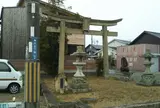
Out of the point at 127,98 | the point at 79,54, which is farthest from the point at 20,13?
the point at 127,98

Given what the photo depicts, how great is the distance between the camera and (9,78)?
12953 mm

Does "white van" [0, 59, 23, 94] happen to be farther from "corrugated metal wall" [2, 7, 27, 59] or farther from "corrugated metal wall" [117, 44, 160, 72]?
"corrugated metal wall" [117, 44, 160, 72]

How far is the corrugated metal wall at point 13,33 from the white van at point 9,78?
974cm

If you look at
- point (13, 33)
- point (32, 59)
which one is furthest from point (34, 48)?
point (13, 33)

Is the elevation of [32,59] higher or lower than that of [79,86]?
higher

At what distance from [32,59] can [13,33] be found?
1958 centimetres

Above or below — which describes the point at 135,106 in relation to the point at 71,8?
below

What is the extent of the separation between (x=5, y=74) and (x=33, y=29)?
29.9ft

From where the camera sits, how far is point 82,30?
739 inches

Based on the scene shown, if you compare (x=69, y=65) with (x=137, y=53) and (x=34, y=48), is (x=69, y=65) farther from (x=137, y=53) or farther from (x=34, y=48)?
(x=34, y=48)

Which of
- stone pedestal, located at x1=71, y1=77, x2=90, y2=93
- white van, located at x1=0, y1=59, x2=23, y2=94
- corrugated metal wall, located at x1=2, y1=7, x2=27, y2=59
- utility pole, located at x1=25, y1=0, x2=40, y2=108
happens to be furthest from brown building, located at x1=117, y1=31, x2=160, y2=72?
utility pole, located at x1=25, y1=0, x2=40, y2=108

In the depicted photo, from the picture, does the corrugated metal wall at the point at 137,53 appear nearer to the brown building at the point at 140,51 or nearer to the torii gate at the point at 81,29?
the brown building at the point at 140,51

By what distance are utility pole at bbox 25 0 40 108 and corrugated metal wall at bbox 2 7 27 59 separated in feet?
61.5

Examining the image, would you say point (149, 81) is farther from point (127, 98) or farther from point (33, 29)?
point (33, 29)
